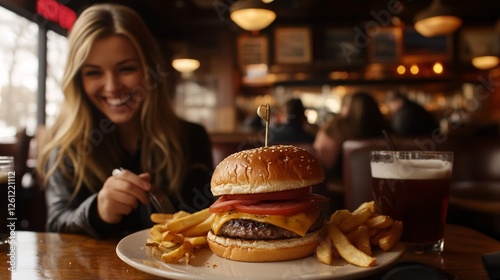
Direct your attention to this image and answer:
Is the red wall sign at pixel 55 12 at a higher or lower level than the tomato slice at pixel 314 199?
higher

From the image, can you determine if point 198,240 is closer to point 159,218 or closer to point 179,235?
point 179,235

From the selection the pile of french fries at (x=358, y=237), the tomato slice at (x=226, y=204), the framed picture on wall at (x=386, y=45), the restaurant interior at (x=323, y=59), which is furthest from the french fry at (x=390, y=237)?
the framed picture on wall at (x=386, y=45)

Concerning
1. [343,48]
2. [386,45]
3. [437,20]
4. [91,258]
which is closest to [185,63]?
[343,48]

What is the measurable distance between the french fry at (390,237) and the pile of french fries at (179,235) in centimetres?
46

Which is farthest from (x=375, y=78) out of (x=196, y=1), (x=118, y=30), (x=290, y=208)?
(x=290, y=208)

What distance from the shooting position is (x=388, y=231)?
1.12 metres

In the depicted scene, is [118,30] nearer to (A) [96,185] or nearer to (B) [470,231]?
(A) [96,185]

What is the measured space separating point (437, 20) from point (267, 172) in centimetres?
499

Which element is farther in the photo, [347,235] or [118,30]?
[118,30]

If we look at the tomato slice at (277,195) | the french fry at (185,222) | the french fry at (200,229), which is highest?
the tomato slice at (277,195)

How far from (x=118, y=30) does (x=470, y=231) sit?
1569mm

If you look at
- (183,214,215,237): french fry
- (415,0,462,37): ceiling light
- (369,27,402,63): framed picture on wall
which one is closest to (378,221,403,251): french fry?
(183,214,215,237): french fry

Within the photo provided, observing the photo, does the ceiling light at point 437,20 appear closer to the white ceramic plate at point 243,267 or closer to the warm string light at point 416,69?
the warm string light at point 416,69

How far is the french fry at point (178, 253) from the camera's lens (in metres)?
1.00
